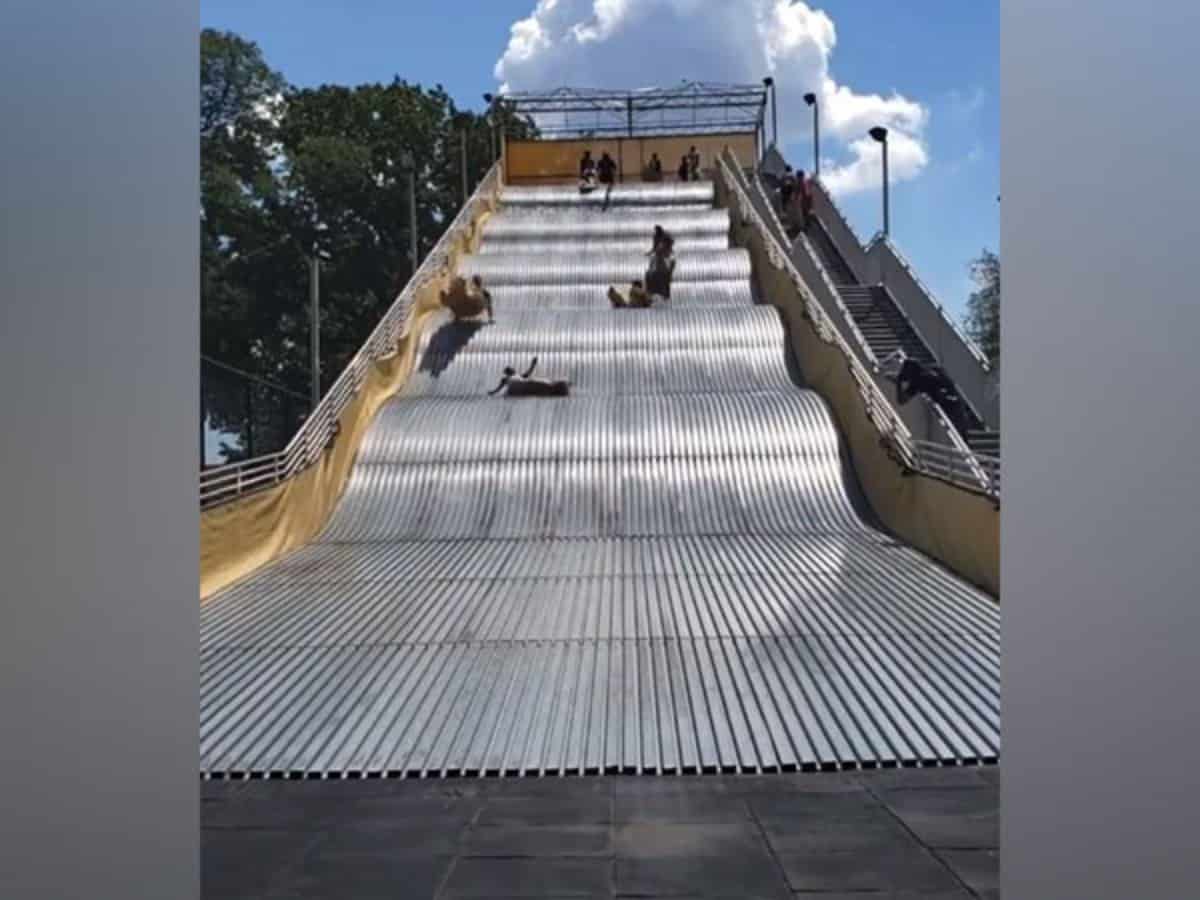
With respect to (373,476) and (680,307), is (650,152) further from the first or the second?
(373,476)

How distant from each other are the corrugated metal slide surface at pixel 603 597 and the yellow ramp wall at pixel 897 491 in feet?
0.91

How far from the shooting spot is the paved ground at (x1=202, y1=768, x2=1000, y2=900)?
4.42 metres

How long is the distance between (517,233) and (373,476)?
13230 millimetres

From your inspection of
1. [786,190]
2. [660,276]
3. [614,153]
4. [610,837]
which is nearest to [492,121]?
[614,153]

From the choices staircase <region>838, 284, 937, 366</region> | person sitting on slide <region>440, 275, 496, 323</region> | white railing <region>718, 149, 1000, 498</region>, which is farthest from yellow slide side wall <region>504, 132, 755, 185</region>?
person sitting on slide <region>440, 275, 496, 323</region>

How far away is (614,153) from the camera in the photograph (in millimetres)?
37438

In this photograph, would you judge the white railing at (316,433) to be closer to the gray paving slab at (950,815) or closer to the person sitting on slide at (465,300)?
the person sitting on slide at (465,300)

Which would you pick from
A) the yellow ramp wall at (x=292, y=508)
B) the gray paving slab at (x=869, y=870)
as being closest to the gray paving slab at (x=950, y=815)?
the gray paving slab at (x=869, y=870)

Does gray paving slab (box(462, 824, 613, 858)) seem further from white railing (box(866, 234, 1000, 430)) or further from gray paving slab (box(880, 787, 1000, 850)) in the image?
white railing (box(866, 234, 1000, 430))

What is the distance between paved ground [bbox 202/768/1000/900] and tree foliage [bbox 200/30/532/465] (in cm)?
2919

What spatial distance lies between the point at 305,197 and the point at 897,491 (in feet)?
100

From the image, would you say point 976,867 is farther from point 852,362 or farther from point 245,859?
point 852,362
